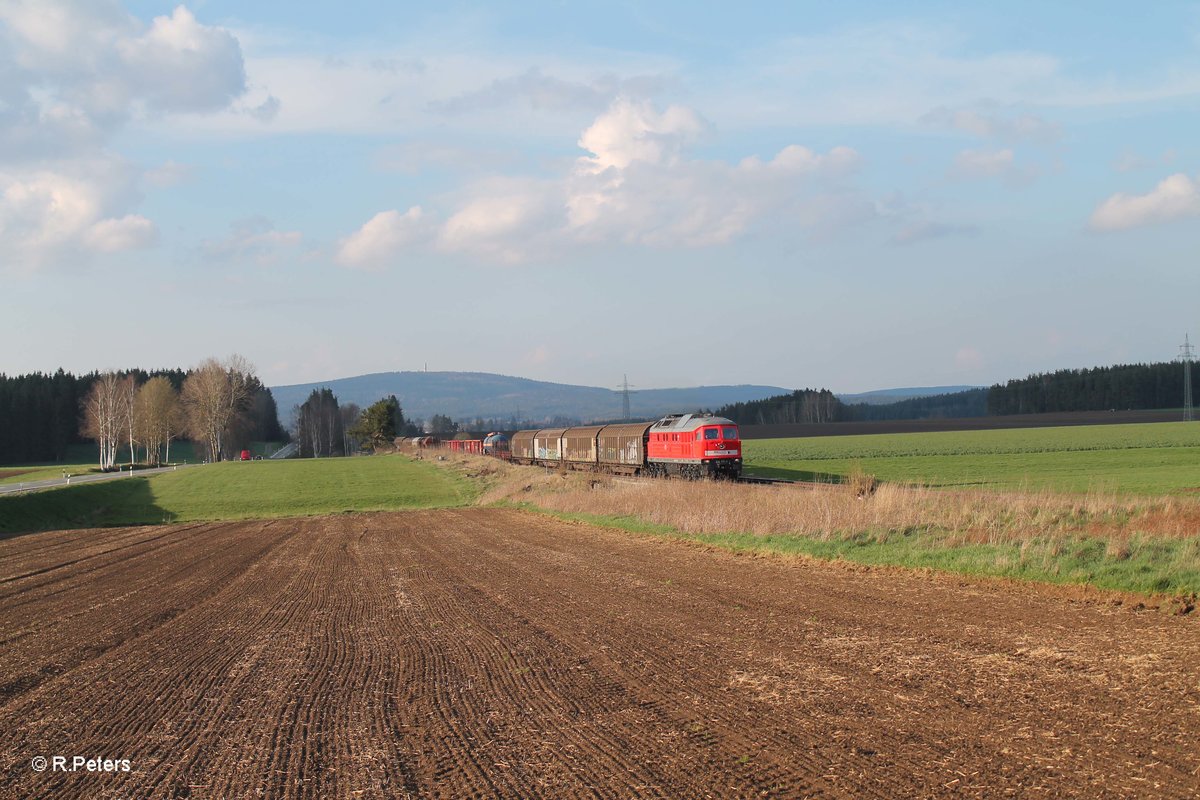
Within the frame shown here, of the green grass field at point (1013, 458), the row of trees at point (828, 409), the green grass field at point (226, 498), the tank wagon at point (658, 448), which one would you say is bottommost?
the green grass field at point (226, 498)

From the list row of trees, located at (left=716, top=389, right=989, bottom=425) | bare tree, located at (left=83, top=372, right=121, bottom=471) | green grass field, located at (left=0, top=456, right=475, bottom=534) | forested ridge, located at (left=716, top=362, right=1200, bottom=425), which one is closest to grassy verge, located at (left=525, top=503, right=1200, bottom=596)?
green grass field, located at (left=0, top=456, right=475, bottom=534)

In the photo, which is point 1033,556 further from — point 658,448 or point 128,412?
point 128,412

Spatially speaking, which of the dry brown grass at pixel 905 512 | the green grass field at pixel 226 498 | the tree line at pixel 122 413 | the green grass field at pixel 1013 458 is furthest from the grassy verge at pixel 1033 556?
the tree line at pixel 122 413

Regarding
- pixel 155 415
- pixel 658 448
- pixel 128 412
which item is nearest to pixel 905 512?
pixel 658 448

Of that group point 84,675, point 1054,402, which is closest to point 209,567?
point 84,675

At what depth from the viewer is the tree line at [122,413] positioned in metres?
108

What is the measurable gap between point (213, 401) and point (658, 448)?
273ft

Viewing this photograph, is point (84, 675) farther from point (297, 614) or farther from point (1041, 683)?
point (1041, 683)

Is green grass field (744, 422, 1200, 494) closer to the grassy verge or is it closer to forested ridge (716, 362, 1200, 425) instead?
the grassy verge

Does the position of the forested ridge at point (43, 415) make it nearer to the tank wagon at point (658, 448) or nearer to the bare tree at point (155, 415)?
the bare tree at point (155, 415)

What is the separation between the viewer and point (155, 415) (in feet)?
358

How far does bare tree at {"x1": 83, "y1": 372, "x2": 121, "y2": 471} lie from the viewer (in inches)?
3723

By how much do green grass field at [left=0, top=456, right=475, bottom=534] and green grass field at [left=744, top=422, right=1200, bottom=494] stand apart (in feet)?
68.4

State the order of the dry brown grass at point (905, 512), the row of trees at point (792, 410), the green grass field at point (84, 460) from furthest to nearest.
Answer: the row of trees at point (792, 410)
the green grass field at point (84, 460)
the dry brown grass at point (905, 512)
